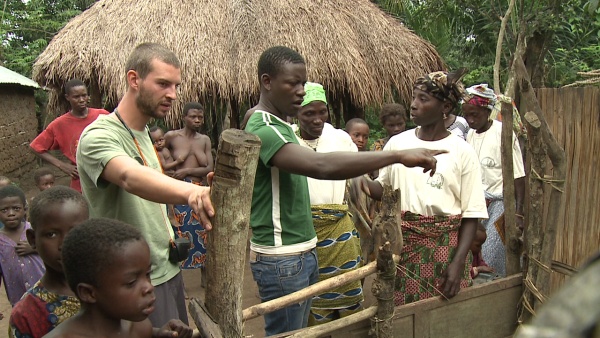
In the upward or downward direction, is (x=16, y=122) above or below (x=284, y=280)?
above

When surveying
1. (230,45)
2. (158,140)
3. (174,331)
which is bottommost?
(174,331)

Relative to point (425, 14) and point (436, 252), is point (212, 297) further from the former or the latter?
point (425, 14)

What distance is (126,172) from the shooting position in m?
1.80

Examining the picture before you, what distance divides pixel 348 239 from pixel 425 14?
6.36 metres

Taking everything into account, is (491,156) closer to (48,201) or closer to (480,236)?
(480,236)

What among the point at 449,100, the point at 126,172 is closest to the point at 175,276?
the point at 126,172

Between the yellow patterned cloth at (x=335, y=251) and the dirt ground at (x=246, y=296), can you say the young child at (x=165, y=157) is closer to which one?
the dirt ground at (x=246, y=296)

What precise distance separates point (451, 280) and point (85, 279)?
70.0 inches

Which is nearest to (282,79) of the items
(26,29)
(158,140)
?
(158,140)

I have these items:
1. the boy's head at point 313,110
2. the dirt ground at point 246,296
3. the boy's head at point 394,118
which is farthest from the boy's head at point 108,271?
the boy's head at point 394,118

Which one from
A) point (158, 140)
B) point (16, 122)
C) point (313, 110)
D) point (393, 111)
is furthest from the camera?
point (16, 122)

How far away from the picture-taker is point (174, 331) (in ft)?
5.74

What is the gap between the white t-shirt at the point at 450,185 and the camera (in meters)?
2.71

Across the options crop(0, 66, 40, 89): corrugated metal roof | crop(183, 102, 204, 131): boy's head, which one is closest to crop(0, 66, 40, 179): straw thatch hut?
crop(0, 66, 40, 89): corrugated metal roof
